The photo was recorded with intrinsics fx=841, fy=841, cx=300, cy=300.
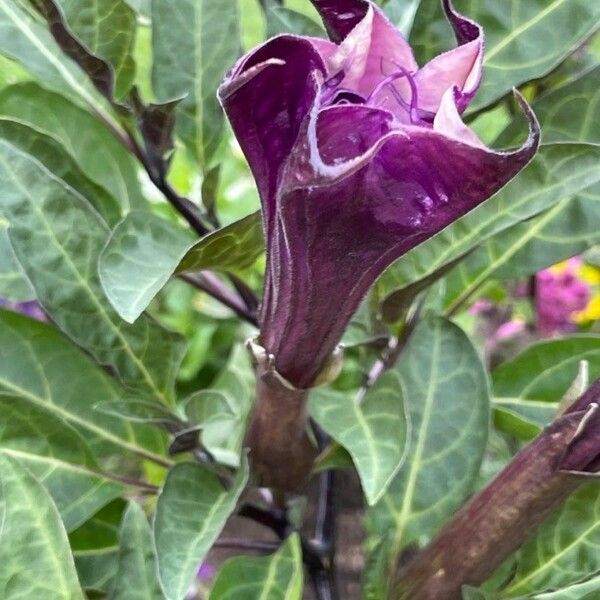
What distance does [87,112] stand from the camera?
0.46 meters

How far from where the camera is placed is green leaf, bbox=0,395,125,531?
40 cm

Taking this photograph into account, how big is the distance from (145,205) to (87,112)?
0.24ft

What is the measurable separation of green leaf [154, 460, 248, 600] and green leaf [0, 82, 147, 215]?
0.54 ft

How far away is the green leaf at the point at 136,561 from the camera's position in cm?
38

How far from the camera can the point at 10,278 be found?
43 centimetres

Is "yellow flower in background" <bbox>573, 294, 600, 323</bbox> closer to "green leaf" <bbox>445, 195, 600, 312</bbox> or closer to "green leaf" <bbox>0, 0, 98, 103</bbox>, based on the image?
"green leaf" <bbox>445, 195, 600, 312</bbox>

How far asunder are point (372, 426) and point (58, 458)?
16 cm

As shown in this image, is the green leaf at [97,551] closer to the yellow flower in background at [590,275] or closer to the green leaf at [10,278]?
the green leaf at [10,278]

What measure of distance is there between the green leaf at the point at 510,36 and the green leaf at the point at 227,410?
18 cm

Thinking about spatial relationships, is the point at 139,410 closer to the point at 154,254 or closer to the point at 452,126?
the point at 154,254

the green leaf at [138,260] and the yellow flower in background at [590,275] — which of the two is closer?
the green leaf at [138,260]

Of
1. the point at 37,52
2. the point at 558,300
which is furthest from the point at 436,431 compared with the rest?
the point at 558,300

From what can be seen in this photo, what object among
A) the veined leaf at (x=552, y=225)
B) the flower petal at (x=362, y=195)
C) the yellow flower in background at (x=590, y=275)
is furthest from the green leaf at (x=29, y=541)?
the yellow flower in background at (x=590, y=275)

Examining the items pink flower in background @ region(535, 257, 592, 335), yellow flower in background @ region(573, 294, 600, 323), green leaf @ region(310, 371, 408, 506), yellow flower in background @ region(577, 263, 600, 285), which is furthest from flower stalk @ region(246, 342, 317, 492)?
yellow flower in background @ region(577, 263, 600, 285)
